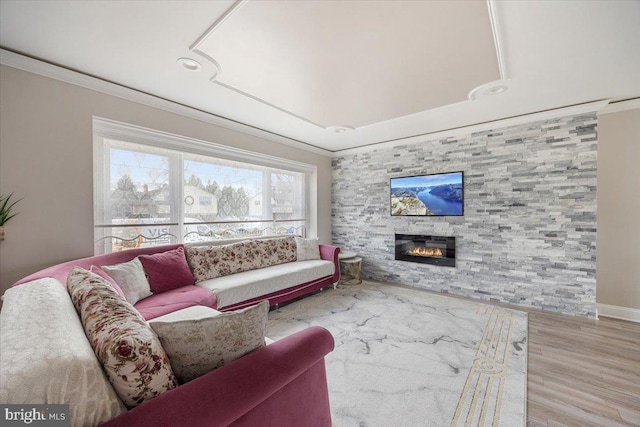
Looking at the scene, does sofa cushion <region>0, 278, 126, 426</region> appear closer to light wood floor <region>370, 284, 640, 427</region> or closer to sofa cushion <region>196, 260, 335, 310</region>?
sofa cushion <region>196, 260, 335, 310</region>

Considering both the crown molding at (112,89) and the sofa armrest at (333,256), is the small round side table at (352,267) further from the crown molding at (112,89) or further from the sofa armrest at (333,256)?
the crown molding at (112,89)

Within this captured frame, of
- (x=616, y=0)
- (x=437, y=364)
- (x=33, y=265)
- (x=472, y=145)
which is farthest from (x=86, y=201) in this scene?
(x=472, y=145)

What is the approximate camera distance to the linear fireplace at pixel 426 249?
4.01 metres

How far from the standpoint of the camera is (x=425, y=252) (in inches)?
168

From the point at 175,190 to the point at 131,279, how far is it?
4.38 feet

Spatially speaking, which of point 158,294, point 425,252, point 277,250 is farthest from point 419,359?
point 158,294

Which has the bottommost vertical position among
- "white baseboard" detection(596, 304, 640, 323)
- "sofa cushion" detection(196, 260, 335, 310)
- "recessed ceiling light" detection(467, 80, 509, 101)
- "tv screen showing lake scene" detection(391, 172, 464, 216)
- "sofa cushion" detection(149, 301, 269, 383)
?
"white baseboard" detection(596, 304, 640, 323)

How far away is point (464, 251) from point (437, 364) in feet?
7.28

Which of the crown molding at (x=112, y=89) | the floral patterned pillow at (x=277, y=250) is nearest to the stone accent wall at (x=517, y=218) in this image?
the floral patterned pillow at (x=277, y=250)

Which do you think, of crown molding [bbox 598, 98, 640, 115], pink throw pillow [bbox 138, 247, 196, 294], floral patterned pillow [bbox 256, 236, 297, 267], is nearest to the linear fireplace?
floral patterned pillow [bbox 256, 236, 297, 267]

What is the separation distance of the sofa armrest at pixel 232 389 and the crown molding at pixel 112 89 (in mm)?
2984

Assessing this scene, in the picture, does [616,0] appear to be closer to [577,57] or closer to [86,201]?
[577,57]

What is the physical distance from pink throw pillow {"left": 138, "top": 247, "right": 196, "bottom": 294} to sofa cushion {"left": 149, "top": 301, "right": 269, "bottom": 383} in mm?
1911

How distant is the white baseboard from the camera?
2986 millimetres
